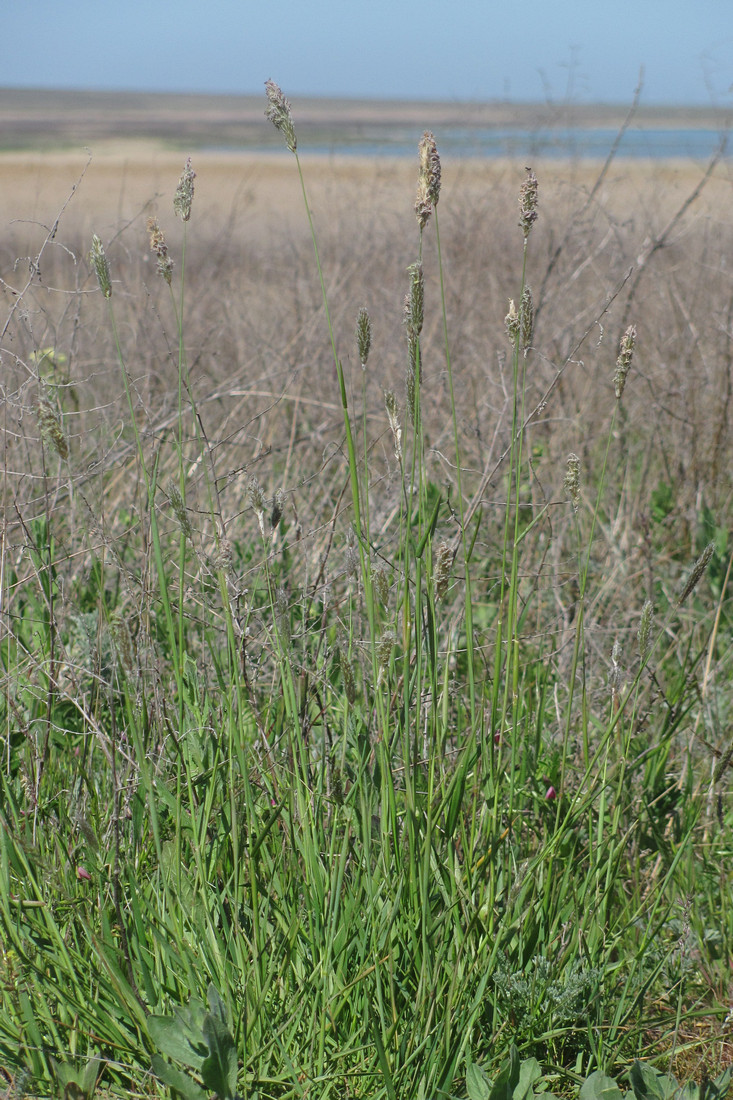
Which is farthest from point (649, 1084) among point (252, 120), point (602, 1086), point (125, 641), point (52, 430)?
point (252, 120)

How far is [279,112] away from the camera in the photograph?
1022 millimetres

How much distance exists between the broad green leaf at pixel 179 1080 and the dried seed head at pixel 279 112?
1.10 meters

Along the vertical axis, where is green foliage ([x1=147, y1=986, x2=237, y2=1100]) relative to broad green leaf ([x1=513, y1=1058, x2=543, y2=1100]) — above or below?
above

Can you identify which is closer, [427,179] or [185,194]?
[427,179]

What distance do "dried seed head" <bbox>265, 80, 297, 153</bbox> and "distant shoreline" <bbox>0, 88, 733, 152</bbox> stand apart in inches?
9.7

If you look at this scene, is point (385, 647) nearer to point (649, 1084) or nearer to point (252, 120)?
point (649, 1084)

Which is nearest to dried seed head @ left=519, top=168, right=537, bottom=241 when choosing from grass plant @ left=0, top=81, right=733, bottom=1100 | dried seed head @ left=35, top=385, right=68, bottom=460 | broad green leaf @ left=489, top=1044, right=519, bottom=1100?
grass plant @ left=0, top=81, right=733, bottom=1100

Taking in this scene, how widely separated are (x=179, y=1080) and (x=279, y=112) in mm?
1166

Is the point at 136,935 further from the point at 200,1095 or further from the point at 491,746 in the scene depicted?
the point at 491,746

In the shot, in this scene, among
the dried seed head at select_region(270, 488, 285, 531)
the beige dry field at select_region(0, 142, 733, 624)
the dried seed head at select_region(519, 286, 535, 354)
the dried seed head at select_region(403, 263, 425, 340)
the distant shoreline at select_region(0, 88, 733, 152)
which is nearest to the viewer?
the dried seed head at select_region(403, 263, 425, 340)

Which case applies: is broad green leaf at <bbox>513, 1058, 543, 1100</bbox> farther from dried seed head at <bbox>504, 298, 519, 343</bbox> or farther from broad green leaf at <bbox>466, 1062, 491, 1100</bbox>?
dried seed head at <bbox>504, 298, 519, 343</bbox>

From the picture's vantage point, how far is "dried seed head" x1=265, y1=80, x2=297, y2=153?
101 centimetres

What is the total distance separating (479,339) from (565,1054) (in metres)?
3.29

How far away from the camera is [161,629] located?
2.03 m
